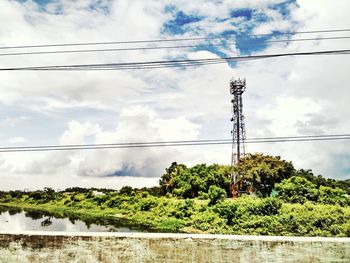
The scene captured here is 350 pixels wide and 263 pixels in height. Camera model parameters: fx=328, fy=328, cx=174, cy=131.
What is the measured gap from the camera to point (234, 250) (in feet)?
12.3

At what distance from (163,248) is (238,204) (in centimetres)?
2009

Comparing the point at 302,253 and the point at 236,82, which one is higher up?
the point at 236,82

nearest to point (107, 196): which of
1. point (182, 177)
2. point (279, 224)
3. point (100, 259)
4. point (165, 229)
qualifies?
point (182, 177)

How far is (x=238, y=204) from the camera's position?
23031 millimetres

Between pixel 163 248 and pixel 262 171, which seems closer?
pixel 163 248

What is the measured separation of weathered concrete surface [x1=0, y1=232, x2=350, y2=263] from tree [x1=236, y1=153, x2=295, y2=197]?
1181 inches

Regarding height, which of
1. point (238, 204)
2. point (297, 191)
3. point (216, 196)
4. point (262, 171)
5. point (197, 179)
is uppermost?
point (262, 171)

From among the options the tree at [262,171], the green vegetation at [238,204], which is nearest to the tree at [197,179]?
the green vegetation at [238,204]

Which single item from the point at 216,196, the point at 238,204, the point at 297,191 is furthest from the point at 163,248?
the point at 297,191

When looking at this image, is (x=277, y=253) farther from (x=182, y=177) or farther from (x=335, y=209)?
(x=182, y=177)

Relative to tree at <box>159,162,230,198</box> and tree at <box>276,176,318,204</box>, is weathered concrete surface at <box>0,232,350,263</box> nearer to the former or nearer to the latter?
A: tree at <box>276,176,318,204</box>

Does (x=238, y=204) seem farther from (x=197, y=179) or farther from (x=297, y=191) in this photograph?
(x=197, y=179)

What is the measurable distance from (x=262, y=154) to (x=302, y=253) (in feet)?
108

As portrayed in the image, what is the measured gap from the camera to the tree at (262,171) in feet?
109
